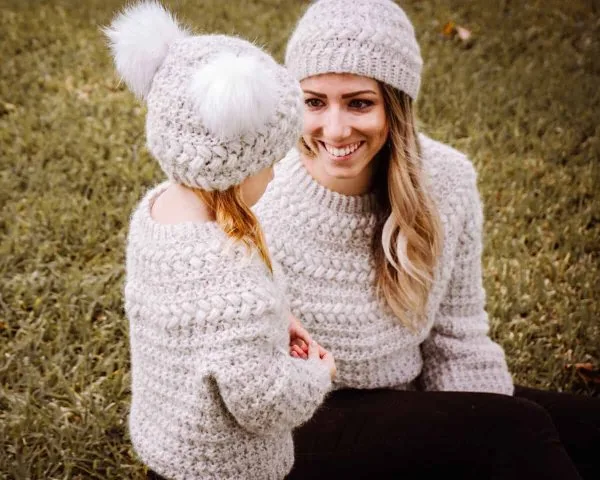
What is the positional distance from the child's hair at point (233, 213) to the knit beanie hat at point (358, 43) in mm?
688

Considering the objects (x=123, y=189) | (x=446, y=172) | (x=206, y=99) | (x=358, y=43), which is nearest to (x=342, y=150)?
(x=358, y=43)

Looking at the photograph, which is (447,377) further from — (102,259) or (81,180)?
(81,180)

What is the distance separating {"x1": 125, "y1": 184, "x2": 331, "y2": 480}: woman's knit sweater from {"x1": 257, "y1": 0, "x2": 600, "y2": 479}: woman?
44 centimetres

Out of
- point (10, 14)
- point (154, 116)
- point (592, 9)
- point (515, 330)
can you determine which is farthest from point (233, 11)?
point (154, 116)

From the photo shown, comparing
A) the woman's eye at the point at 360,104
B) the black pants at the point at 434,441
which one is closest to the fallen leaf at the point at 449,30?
the woman's eye at the point at 360,104

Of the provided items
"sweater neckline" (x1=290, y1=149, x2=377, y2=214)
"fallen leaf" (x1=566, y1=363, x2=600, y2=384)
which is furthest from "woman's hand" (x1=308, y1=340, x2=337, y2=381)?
"fallen leaf" (x1=566, y1=363, x2=600, y2=384)

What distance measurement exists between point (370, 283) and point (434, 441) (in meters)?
0.54

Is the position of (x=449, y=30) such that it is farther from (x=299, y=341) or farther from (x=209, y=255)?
(x=209, y=255)

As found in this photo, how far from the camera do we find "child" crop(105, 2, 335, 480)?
146cm

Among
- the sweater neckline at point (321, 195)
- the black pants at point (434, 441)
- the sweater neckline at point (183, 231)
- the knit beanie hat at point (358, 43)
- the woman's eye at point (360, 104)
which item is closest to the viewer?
the sweater neckline at point (183, 231)

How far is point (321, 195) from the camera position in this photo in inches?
89.7

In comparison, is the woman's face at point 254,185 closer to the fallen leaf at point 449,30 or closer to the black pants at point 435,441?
the black pants at point 435,441

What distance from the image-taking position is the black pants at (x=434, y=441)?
75.8 inches

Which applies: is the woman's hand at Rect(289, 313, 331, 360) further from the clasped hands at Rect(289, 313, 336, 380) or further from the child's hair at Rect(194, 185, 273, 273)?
the child's hair at Rect(194, 185, 273, 273)
